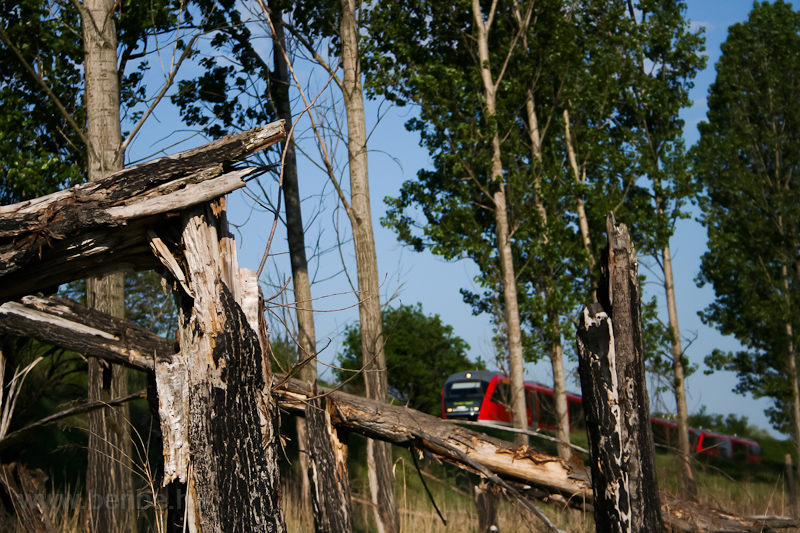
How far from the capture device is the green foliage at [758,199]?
19500 mm

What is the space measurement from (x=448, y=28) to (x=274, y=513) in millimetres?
14058

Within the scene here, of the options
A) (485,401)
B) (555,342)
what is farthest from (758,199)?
(485,401)

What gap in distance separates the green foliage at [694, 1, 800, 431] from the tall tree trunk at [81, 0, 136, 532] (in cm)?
1722

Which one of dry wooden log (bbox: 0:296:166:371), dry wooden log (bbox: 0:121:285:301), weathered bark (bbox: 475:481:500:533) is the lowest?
weathered bark (bbox: 475:481:500:533)

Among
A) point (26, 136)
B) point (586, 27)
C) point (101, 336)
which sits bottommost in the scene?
point (101, 336)

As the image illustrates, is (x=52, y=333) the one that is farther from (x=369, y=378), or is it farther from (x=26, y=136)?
(x=26, y=136)

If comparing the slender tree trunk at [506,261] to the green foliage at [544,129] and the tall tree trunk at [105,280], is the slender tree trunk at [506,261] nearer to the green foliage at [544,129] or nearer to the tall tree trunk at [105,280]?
the green foliage at [544,129]

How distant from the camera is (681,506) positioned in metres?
4.21

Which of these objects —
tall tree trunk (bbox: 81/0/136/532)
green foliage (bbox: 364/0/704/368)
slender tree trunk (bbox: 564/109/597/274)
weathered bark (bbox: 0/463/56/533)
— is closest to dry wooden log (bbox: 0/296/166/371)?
tall tree trunk (bbox: 81/0/136/532)

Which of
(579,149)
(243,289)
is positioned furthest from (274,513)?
(579,149)

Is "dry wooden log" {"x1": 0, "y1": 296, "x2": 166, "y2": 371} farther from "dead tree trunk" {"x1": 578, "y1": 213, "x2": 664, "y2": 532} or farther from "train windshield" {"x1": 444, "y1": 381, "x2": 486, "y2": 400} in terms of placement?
"train windshield" {"x1": 444, "y1": 381, "x2": 486, "y2": 400}

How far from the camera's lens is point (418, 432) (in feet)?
15.7

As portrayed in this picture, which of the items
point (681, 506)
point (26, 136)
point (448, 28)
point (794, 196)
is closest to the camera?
point (681, 506)

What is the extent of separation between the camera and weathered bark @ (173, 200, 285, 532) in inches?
121
